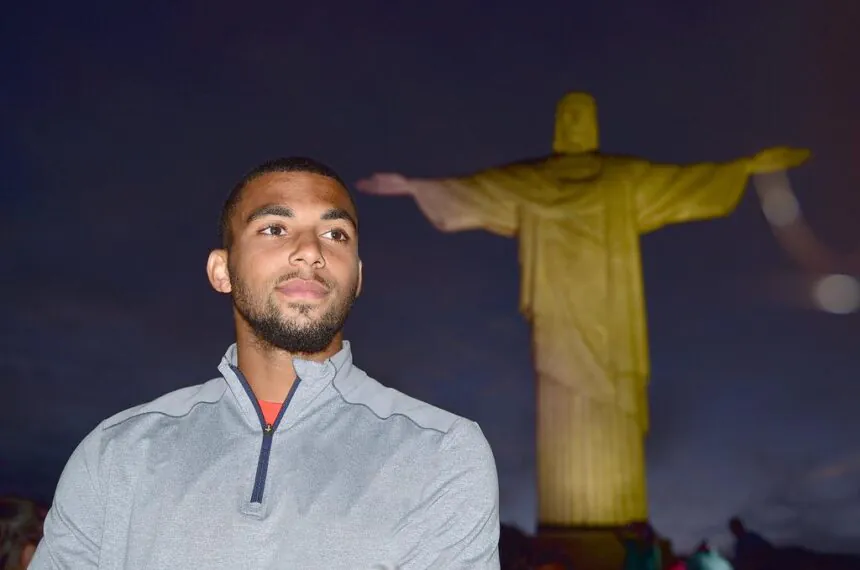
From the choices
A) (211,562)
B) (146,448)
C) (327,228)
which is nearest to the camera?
(211,562)

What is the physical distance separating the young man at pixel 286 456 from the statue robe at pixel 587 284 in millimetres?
4146

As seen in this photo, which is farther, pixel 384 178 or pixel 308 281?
pixel 384 178

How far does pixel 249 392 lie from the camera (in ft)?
4.49

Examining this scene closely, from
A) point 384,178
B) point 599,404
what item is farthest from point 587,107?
point 599,404

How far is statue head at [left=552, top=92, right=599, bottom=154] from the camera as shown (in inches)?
231

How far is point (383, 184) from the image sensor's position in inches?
215

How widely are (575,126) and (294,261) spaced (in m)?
4.76

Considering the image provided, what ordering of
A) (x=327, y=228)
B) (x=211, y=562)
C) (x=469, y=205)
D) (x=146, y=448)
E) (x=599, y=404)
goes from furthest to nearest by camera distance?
(x=469, y=205), (x=599, y=404), (x=327, y=228), (x=146, y=448), (x=211, y=562)

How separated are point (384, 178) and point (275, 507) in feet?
14.4

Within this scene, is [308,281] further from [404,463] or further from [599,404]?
[599,404]

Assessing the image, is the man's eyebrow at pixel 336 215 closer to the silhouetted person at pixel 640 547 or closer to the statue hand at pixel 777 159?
the silhouetted person at pixel 640 547

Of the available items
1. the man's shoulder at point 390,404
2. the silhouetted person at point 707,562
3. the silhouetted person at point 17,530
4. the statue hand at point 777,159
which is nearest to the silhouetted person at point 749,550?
the silhouetted person at point 707,562

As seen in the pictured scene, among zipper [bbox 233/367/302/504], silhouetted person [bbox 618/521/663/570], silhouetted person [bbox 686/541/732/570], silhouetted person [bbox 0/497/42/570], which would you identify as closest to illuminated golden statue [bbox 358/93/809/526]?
silhouetted person [bbox 618/521/663/570]

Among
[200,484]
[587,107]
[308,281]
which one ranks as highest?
[587,107]
